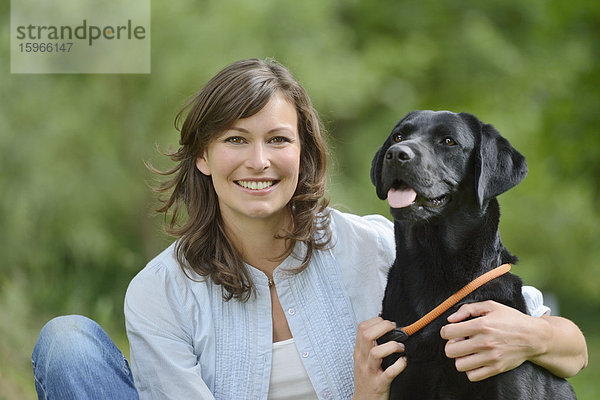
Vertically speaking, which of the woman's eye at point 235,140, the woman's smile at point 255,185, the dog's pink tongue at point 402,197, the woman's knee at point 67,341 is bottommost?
the woman's knee at point 67,341

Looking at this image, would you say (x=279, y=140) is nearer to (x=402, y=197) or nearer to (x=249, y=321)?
(x=402, y=197)

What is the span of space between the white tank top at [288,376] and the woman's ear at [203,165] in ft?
2.03

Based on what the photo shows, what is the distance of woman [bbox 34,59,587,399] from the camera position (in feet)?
6.69

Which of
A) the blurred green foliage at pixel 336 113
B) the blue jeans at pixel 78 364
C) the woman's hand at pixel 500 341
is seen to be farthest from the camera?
the blurred green foliage at pixel 336 113

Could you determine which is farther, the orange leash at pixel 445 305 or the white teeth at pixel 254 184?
the white teeth at pixel 254 184

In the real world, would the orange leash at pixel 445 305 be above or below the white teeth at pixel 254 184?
below

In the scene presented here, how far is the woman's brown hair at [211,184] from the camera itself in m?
2.13

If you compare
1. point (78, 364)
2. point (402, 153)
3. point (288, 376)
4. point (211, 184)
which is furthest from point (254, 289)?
point (402, 153)

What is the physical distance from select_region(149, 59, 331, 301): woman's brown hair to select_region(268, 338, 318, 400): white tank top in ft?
0.69

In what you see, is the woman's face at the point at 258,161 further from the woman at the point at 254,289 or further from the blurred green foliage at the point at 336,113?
the blurred green foliage at the point at 336,113

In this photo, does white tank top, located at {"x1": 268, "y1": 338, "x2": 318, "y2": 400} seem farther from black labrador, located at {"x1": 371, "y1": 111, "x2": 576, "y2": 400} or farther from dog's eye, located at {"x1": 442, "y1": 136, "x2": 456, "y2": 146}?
dog's eye, located at {"x1": 442, "y1": 136, "x2": 456, "y2": 146}

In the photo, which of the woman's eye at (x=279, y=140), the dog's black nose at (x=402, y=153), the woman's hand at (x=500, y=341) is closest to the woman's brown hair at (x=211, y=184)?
the woman's eye at (x=279, y=140)

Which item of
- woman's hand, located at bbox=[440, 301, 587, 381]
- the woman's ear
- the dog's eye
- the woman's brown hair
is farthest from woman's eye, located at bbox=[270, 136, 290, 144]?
woman's hand, located at bbox=[440, 301, 587, 381]

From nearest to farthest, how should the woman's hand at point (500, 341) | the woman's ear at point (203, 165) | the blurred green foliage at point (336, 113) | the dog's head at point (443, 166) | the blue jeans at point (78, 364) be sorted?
the woman's hand at point (500, 341) < the dog's head at point (443, 166) < the blue jeans at point (78, 364) < the woman's ear at point (203, 165) < the blurred green foliage at point (336, 113)
